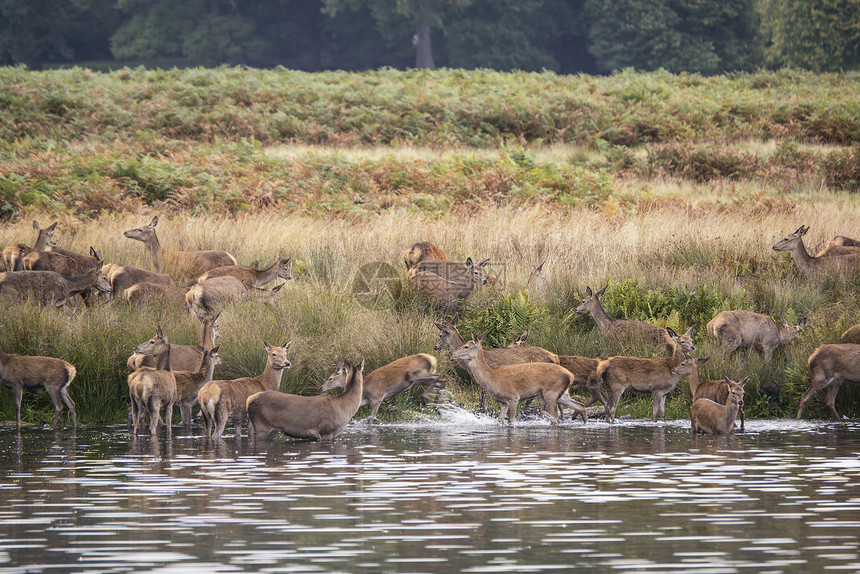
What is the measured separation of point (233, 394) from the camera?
14367 millimetres

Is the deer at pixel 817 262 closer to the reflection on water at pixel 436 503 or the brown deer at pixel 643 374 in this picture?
the brown deer at pixel 643 374

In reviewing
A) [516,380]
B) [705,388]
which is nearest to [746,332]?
[705,388]

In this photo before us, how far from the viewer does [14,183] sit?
29.8 metres

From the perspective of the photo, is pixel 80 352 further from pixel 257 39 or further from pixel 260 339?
pixel 257 39

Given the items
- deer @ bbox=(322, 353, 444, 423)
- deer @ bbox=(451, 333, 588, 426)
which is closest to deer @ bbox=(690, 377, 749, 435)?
deer @ bbox=(451, 333, 588, 426)

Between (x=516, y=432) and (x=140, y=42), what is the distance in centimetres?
7229

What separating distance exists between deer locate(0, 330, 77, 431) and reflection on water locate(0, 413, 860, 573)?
681 mm

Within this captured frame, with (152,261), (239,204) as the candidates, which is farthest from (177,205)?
(152,261)

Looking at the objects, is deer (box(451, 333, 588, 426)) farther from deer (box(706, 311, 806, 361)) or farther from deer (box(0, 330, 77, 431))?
deer (box(0, 330, 77, 431))

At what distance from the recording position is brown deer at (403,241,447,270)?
71.4ft

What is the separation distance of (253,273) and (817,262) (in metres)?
8.76

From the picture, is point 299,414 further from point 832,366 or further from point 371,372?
point 832,366

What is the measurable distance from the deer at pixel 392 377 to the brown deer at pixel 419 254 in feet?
19.5

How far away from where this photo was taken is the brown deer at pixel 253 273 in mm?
20062
